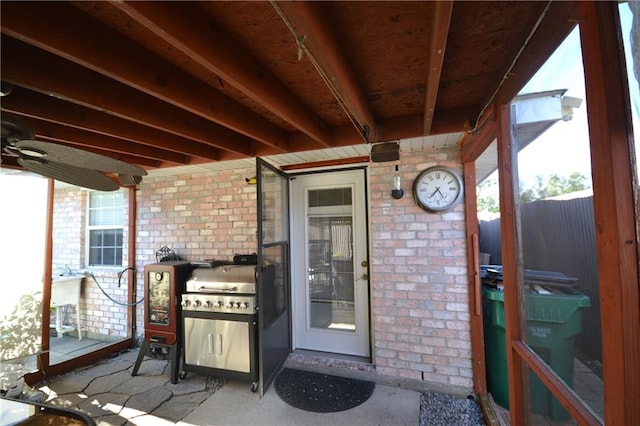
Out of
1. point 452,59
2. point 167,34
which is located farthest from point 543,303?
point 167,34

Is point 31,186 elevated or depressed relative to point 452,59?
depressed

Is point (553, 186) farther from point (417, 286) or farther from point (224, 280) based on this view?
point (224, 280)

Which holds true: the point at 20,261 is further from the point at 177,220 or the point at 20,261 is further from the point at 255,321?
the point at 255,321

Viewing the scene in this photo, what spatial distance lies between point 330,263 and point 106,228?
3.55 m

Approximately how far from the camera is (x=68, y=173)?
157 centimetres

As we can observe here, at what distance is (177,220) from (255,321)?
1.93 metres

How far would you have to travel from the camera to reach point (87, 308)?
13.6ft

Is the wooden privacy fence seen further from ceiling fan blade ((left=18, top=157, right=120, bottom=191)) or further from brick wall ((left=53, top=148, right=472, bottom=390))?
ceiling fan blade ((left=18, top=157, right=120, bottom=191))

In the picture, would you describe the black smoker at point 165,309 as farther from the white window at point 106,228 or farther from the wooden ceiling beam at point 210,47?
the wooden ceiling beam at point 210,47

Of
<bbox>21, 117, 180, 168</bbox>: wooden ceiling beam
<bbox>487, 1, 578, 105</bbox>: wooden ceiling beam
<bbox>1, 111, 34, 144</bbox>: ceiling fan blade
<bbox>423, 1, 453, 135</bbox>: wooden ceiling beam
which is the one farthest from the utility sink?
<bbox>487, 1, 578, 105</bbox>: wooden ceiling beam

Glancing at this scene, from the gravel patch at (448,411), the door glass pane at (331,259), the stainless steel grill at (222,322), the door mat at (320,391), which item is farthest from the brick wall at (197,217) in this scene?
the gravel patch at (448,411)

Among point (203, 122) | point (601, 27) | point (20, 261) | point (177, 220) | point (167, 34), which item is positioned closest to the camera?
point (601, 27)

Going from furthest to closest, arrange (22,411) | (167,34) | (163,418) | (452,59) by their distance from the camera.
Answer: (163,418) → (452,59) → (22,411) → (167,34)

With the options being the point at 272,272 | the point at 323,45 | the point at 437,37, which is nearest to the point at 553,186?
the point at 437,37
